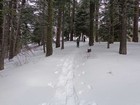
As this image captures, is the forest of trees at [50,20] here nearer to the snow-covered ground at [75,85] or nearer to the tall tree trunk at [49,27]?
the tall tree trunk at [49,27]

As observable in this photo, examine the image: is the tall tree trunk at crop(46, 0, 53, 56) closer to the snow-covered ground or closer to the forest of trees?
the forest of trees

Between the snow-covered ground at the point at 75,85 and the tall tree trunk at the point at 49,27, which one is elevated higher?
the tall tree trunk at the point at 49,27

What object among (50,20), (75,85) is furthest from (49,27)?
(75,85)

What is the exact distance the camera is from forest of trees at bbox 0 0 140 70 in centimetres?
1681

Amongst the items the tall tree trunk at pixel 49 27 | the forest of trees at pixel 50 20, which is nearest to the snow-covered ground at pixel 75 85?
the forest of trees at pixel 50 20

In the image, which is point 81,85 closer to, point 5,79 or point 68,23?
point 5,79

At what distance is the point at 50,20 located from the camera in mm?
19906

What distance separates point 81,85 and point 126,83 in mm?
1880

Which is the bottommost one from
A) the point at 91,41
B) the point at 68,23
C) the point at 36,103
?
the point at 36,103

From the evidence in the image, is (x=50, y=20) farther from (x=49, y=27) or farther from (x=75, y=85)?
(x=75, y=85)

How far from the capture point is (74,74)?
13148mm

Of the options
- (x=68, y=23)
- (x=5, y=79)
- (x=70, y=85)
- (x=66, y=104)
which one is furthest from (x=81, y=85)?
(x=68, y=23)

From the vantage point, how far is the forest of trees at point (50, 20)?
1681cm

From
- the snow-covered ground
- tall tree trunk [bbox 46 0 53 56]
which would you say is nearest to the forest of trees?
tall tree trunk [bbox 46 0 53 56]
